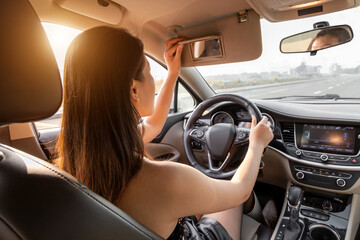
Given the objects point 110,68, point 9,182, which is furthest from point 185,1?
point 9,182

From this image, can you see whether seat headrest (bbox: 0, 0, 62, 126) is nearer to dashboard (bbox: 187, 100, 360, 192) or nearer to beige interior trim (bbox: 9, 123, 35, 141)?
beige interior trim (bbox: 9, 123, 35, 141)

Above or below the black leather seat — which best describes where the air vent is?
below

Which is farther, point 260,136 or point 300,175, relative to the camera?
point 300,175

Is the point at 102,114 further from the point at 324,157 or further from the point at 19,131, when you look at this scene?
the point at 324,157

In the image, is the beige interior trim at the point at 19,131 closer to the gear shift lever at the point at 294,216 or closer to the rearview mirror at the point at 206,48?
the rearview mirror at the point at 206,48

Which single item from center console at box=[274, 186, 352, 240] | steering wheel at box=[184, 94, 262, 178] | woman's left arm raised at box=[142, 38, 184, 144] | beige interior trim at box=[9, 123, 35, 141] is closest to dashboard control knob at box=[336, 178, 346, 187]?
center console at box=[274, 186, 352, 240]

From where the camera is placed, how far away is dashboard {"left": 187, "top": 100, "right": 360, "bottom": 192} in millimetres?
2109

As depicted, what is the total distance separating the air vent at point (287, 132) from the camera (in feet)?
7.93

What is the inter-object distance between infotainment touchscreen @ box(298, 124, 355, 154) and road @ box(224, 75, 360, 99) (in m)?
0.56

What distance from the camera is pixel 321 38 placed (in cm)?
200

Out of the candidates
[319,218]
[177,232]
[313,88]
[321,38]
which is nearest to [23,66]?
[177,232]

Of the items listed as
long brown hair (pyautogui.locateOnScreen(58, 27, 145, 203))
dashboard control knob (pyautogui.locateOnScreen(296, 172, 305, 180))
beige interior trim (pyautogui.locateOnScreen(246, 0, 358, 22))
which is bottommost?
dashboard control knob (pyautogui.locateOnScreen(296, 172, 305, 180))

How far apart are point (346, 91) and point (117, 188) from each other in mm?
2526

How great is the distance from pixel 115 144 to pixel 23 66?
0.43m
